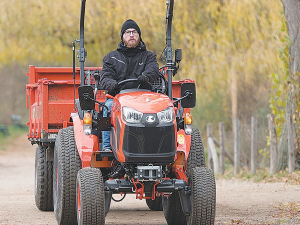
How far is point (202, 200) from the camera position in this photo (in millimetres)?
7816

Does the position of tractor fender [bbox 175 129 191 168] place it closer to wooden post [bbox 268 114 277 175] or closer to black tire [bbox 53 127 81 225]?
black tire [bbox 53 127 81 225]

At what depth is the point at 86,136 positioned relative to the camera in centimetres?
850

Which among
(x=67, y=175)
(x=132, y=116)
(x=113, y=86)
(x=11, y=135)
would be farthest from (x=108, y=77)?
(x=11, y=135)

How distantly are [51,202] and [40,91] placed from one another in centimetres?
166

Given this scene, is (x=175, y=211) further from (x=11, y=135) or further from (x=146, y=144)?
(x=11, y=135)

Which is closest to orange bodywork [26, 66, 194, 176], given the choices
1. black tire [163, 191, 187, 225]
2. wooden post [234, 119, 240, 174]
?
black tire [163, 191, 187, 225]

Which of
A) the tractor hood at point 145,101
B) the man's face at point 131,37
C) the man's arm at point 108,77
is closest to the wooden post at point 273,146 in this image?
the man's face at point 131,37

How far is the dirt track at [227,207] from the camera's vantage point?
9.49 meters

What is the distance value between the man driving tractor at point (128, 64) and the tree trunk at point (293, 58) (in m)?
8.36

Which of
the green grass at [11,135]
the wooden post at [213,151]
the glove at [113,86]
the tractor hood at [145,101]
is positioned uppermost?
the glove at [113,86]

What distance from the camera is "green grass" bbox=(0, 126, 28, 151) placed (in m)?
33.2

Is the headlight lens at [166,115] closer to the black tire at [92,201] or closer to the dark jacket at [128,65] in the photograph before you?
the dark jacket at [128,65]

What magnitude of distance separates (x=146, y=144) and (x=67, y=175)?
1.31m

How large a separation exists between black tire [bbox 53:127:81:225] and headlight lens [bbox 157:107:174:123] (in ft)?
4.40
